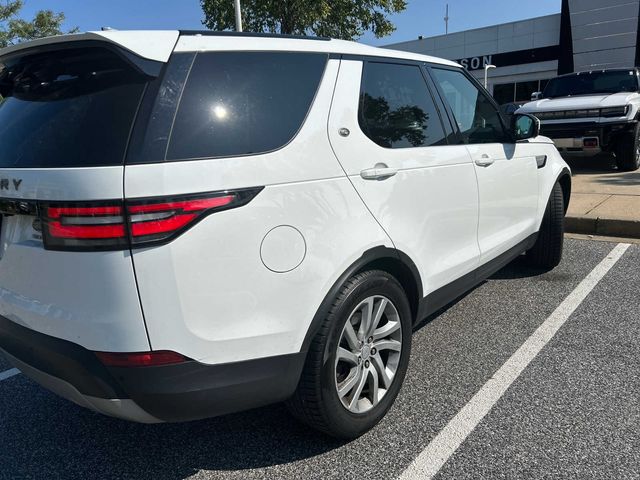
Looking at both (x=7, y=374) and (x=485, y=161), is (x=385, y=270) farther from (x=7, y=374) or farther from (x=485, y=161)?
(x=7, y=374)

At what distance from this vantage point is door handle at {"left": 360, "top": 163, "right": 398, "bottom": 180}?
2.33 m

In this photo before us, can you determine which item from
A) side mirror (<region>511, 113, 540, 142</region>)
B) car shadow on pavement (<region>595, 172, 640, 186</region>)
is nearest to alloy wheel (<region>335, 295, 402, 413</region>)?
side mirror (<region>511, 113, 540, 142</region>)

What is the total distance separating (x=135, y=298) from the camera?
5.74ft

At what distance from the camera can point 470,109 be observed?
11.4ft

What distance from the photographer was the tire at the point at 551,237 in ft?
14.6

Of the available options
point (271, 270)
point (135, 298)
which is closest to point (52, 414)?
point (135, 298)

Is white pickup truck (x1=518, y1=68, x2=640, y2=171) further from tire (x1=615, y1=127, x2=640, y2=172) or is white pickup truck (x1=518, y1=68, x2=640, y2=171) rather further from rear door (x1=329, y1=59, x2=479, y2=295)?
rear door (x1=329, y1=59, x2=479, y2=295)

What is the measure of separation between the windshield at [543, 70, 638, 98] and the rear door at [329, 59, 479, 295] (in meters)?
8.17

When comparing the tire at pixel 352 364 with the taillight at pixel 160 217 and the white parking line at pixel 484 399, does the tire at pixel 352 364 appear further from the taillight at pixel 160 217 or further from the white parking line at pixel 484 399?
the taillight at pixel 160 217

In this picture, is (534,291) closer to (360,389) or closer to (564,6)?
(360,389)

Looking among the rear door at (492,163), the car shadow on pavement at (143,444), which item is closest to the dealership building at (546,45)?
the rear door at (492,163)

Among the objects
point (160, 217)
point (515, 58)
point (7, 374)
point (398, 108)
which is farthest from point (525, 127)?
point (515, 58)

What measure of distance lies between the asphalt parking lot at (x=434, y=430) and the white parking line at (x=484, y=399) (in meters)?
0.01

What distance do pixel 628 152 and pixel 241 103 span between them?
9.08 meters
